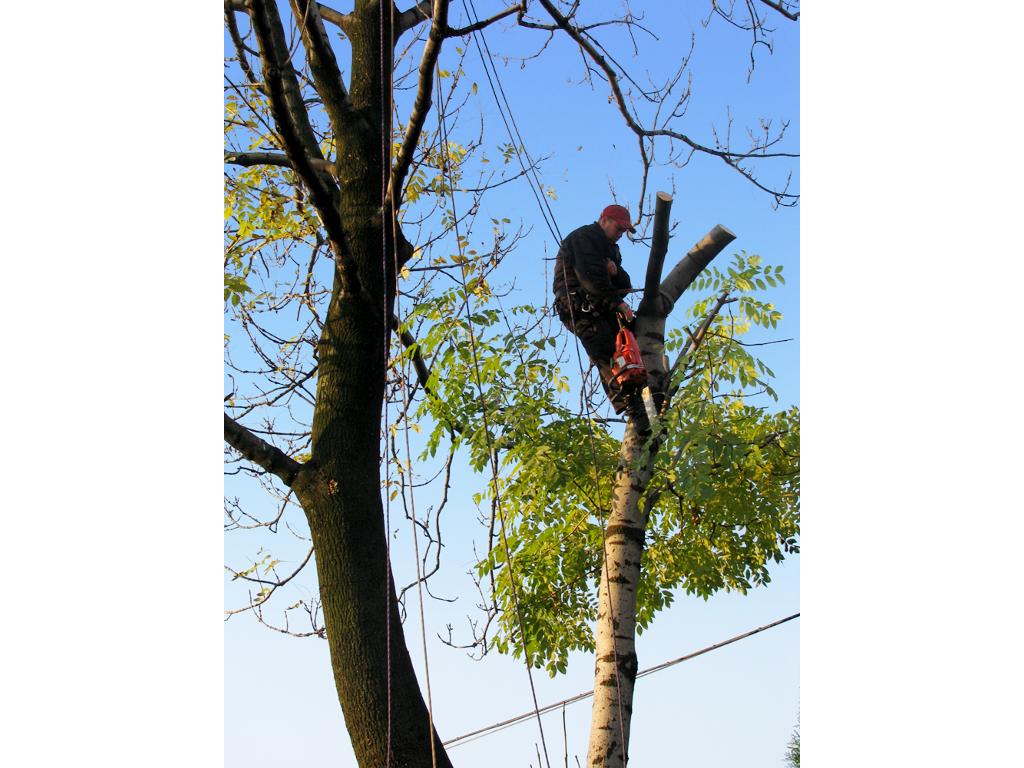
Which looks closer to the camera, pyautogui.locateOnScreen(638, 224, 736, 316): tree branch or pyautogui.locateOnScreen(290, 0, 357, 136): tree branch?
pyautogui.locateOnScreen(290, 0, 357, 136): tree branch

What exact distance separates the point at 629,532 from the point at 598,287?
3.85 feet

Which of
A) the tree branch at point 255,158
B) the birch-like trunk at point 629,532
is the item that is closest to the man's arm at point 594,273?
the birch-like trunk at point 629,532

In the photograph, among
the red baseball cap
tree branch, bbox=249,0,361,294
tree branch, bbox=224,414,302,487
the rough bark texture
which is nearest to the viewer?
tree branch, bbox=249,0,361,294

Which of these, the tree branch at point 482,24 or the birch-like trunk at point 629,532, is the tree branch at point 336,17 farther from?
the birch-like trunk at point 629,532

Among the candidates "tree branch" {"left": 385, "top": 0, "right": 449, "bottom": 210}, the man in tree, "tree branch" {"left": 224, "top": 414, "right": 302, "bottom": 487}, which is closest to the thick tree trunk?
the man in tree

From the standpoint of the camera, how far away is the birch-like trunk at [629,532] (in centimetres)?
413

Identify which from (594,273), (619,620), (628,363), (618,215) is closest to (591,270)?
(594,273)

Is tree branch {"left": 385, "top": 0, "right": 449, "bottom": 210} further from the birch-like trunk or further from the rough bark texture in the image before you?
the birch-like trunk

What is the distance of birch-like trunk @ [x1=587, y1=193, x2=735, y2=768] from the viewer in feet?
13.5

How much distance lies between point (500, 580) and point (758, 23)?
126 inches

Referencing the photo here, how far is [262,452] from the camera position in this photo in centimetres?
A: 390

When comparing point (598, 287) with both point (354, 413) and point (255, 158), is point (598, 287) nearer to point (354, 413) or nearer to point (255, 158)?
point (354, 413)
